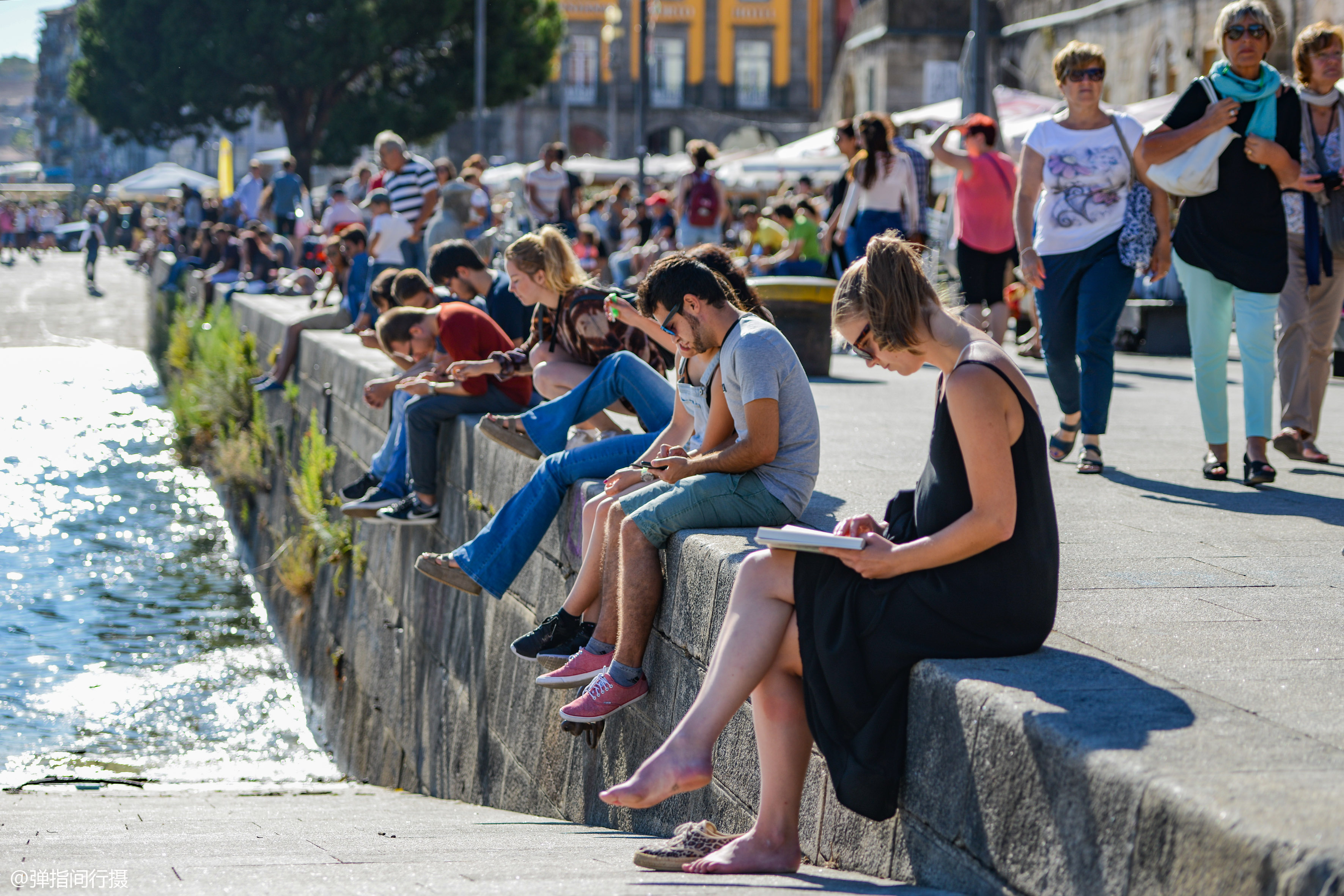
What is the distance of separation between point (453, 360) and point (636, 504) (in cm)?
322

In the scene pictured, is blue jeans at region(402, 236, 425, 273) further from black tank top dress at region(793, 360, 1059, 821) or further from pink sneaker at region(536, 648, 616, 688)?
black tank top dress at region(793, 360, 1059, 821)

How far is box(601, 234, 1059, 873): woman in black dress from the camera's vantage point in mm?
3191

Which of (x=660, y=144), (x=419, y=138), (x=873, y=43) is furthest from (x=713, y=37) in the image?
(x=873, y=43)

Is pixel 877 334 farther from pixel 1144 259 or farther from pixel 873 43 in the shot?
pixel 873 43

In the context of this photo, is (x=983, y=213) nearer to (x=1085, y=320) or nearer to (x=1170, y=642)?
(x=1085, y=320)

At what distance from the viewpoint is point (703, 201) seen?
14516mm

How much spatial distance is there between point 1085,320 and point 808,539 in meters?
3.68

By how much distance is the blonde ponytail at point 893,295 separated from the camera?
11.0ft

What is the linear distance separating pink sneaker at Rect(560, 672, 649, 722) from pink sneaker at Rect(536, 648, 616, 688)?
0.20 m

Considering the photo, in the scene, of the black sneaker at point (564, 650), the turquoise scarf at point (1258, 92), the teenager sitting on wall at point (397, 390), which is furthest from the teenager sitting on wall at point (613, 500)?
the teenager sitting on wall at point (397, 390)

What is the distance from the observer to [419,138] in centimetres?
4253

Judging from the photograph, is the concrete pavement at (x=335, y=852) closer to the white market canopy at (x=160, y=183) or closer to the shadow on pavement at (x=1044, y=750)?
the shadow on pavement at (x=1044, y=750)

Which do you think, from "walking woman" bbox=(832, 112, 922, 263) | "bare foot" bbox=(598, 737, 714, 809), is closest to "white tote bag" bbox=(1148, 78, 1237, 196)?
"bare foot" bbox=(598, 737, 714, 809)

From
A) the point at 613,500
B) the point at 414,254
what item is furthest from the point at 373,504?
the point at 414,254
